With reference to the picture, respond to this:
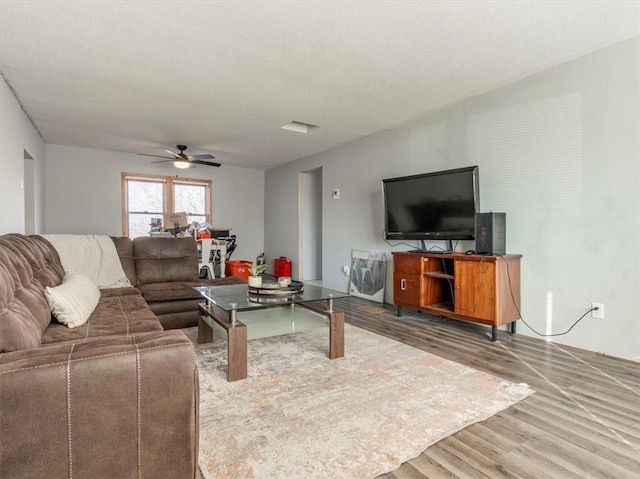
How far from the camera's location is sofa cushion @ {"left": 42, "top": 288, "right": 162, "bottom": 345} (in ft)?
6.18

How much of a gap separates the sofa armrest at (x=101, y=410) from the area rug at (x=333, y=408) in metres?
0.42

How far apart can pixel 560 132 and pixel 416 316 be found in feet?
7.66

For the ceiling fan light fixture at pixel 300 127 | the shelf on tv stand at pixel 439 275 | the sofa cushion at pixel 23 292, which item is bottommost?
the shelf on tv stand at pixel 439 275

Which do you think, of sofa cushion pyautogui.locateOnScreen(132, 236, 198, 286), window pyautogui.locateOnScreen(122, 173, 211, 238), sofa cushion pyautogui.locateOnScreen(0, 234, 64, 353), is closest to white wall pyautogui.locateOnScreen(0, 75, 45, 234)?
sofa cushion pyautogui.locateOnScreen(0, 234, 64, 353)

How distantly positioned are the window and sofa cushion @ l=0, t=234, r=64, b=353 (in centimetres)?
406

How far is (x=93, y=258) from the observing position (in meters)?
3.51

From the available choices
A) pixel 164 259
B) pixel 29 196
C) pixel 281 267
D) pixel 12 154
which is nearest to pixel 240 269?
pixel 281 267

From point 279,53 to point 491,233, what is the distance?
2.42m

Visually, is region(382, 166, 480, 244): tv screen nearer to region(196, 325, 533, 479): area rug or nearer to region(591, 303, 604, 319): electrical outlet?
region(591, 303, 604, 319): electrical outlet

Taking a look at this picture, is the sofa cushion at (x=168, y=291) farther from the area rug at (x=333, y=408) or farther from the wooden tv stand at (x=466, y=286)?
the wooden tv stand at (x=466, y=286)

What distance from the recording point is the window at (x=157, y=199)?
6516 mm

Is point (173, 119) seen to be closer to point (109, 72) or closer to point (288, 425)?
point (109, 72)

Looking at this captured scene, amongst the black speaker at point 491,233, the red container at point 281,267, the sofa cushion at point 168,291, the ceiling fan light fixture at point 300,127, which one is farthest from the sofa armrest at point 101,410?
the red container at point 281,267

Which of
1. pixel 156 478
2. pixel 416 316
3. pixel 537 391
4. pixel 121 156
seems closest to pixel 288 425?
pixel 156 478
